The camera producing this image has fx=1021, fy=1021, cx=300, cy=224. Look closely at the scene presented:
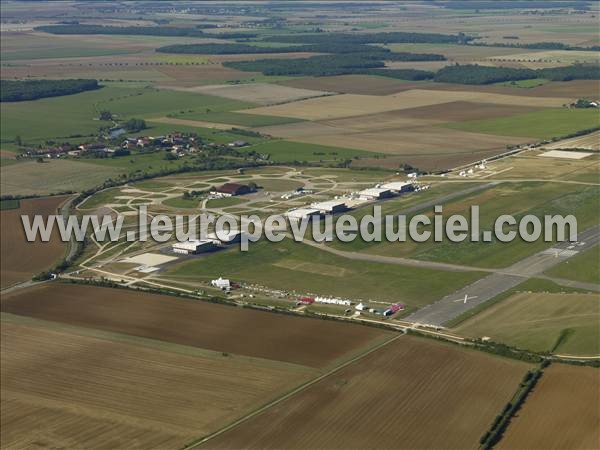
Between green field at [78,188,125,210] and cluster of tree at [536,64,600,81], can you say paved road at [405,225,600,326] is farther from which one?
cluster of tree at [536,64,600,81]

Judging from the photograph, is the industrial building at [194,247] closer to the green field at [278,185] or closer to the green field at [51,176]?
the green field at [278,185]

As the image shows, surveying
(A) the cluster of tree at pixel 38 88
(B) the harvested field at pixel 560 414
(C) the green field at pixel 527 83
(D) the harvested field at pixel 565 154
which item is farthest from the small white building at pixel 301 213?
(C) the green field at pixel 527 83

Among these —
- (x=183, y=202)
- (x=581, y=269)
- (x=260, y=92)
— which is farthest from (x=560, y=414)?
(x=260, y=92)

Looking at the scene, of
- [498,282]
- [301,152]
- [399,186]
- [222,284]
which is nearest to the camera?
[498,282]

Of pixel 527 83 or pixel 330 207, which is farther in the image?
pixel 527 83

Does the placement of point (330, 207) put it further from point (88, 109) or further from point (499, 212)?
point (88, 109)

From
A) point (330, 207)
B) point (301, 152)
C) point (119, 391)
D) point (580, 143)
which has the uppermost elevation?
point (580, 143)

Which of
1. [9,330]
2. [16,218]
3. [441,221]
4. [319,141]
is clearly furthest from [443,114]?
[9,330]
